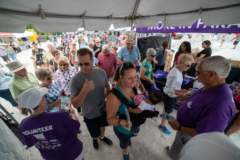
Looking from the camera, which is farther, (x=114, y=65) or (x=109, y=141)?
(x=114, y=65)

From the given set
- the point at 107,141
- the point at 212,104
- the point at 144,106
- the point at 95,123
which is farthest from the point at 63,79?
the point at 212,104

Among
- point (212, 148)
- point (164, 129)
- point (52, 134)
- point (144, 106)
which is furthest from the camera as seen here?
point (164, 129)

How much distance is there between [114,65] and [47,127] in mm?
3053

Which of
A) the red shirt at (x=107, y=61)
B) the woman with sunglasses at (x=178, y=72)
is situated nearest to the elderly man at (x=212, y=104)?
the woman with sunglasses at (x=178, y=72)

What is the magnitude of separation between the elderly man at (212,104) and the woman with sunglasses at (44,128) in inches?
64.1

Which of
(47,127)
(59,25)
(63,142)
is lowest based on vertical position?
(63,142)

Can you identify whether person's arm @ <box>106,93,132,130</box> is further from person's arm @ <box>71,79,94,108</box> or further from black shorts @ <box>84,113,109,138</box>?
black shorts @ <box>84,113,109,138</box>

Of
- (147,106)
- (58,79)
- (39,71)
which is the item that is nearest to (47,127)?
(147,106)

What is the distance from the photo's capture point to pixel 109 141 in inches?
97.6

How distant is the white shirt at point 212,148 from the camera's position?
1.56 ft

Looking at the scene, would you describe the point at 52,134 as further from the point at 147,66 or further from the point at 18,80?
the point at 147,66

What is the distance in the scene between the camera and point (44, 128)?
113 cm

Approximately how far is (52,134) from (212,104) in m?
1.97

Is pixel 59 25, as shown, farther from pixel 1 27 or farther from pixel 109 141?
pixel 109 141
